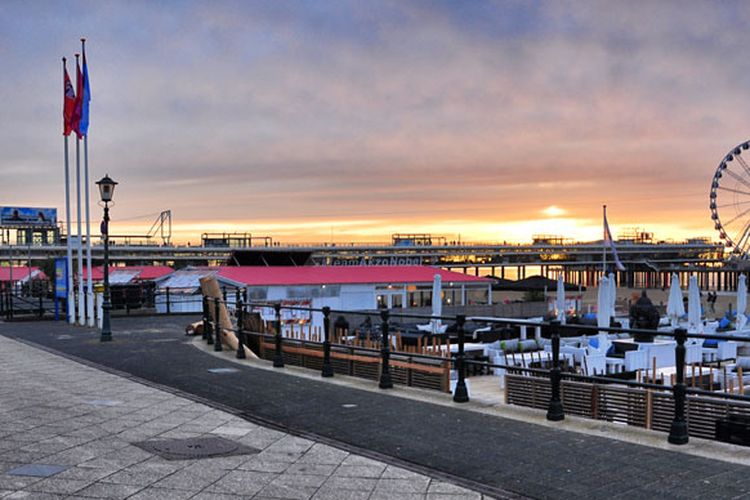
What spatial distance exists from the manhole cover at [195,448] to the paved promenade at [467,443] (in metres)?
0.64

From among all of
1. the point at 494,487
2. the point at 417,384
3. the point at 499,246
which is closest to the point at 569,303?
the point at 417,384

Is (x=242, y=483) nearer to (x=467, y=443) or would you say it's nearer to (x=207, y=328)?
(x=467, y=443)

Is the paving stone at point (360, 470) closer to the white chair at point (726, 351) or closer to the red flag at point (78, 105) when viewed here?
the white chair at point (726, 351)

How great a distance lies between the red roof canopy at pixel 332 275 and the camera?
98.8 feet

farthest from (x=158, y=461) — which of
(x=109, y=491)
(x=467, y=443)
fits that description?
(x=467, y=443)

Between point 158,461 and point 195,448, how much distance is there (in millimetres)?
490

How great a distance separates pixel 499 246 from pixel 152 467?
168973 millimetres

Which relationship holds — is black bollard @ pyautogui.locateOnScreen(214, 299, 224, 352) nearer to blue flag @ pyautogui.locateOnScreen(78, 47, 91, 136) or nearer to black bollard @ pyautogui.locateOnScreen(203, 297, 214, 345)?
black bollard @ pyautogui.locateOnScreen(203, 297, 214, 345)

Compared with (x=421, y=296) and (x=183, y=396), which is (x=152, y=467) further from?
(x=421, y=296)

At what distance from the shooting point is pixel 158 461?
5.96 m

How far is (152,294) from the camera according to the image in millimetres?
29891

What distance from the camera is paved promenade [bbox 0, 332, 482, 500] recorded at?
5.19 metres

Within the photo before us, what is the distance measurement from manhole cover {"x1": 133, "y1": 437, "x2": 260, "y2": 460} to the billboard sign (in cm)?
11872

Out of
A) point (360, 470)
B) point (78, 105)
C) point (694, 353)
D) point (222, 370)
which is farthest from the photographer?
point (78, 105)
